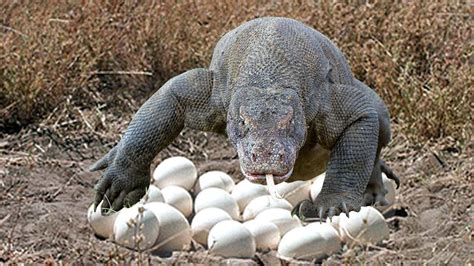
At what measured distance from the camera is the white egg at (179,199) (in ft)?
18.1

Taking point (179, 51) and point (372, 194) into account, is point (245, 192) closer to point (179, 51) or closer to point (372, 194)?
point (179, 51)

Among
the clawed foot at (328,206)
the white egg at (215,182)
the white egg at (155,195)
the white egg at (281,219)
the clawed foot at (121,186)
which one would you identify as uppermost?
Answer: the clawed foot at (328,206)

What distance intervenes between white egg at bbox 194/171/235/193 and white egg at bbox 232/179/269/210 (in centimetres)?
7

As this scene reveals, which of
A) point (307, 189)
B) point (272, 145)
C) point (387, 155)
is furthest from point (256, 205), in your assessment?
point (272, 145)

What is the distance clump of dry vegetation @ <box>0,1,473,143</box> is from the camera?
6.17m

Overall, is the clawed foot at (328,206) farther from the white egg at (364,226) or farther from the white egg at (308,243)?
the white egg at (364,226)

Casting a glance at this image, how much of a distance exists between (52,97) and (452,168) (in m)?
2.22

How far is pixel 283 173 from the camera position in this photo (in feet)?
9.21

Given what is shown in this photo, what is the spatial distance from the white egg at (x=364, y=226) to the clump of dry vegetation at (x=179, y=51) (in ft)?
3.26

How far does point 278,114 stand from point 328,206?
1.45 feet

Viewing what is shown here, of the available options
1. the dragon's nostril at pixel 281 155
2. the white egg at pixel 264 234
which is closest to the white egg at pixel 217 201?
the white egg at pixel 264 234

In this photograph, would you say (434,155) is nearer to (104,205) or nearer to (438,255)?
(438,255)

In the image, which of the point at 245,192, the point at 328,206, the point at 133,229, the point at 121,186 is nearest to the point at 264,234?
the point at 245,192

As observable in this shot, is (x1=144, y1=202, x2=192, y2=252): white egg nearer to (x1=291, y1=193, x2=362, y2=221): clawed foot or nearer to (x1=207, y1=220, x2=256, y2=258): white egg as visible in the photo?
(x1=207, y1=220, x2=256, y2=258): white egg
